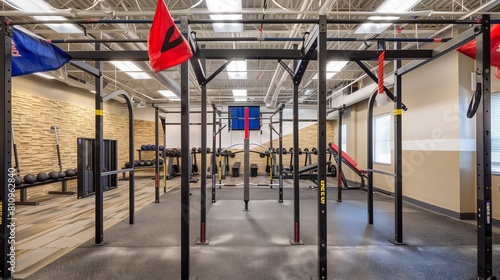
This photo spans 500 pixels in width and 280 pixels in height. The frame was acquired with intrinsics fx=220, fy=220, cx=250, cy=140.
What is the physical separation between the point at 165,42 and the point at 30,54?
1.60 metres

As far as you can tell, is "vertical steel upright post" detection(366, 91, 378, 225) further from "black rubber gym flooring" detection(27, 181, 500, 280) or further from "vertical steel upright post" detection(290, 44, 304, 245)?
"vertical steel upright post" detection(290, 44, 304, 245)

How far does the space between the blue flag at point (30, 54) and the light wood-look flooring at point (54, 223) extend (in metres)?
2.09

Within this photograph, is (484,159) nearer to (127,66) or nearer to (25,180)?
(127,66)

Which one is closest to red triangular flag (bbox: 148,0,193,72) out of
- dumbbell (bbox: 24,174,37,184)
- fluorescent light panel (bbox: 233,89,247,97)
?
dumbbell (bbox: 24,174,37,184)

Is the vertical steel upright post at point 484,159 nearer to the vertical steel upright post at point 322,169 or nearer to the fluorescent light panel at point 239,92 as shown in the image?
the vertical steel upright post at point 322,169

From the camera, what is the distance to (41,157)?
5855mm

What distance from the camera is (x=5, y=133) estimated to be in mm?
1911

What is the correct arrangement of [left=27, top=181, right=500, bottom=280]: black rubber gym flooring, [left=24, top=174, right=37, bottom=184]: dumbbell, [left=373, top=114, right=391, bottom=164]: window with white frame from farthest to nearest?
1. [left=373, top=114, right=391, bottom=164]: window with white frame
2. [left=24, top=174, right=37, bottom=184]: dumbbell
3. [left=27, top=181, right=500, bottom=280]: black rubber gym flooring

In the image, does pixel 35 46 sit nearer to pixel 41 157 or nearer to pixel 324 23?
pixel 324 23

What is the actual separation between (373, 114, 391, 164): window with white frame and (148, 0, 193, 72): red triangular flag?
20.9 ft

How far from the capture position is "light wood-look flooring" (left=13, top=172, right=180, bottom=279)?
266 centimetres

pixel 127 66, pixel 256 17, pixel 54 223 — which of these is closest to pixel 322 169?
pixel 256 17

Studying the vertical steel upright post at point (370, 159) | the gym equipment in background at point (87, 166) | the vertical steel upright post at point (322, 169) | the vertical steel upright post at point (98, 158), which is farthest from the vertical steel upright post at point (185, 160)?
the gym equipment in background at point (87, 166)

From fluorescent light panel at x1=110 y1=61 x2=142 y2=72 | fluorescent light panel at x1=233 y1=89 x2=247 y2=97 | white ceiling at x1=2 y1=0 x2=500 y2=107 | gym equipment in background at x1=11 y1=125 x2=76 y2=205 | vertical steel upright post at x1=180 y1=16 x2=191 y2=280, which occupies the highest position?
white ceiling at x1=2 y1=0 x2=500 y2=107
